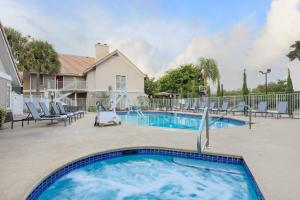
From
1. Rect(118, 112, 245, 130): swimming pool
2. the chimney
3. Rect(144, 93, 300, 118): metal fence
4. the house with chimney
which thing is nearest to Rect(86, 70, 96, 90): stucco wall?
the house with chimney

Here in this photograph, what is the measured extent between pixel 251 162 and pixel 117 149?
270cm

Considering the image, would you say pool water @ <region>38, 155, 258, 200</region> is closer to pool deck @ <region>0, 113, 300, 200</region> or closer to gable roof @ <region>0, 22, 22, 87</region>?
pool deck @ <region>0, 113, 300, 200</region>

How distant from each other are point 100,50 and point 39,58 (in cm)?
783

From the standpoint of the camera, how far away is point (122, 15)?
48.4ft

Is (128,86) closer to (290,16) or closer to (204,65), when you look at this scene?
(204,65)

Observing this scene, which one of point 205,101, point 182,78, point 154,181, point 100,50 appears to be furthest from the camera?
point 182,78

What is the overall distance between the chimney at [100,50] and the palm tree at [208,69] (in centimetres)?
1575

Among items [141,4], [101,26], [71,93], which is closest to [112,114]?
[141,4]

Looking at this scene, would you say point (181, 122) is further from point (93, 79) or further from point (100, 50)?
point (100, 50)

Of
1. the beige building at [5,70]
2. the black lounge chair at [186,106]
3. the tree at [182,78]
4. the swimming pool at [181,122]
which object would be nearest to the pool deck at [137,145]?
the swimming pool at [181,122]

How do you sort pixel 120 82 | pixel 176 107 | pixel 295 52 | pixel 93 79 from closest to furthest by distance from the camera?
pixel 295 52, pixel 176 107, pixel 93 79, pixel 120 82

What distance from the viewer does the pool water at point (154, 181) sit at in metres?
3.39

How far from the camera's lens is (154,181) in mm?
4020

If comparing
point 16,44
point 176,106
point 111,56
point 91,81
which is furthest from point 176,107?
point 16,44
